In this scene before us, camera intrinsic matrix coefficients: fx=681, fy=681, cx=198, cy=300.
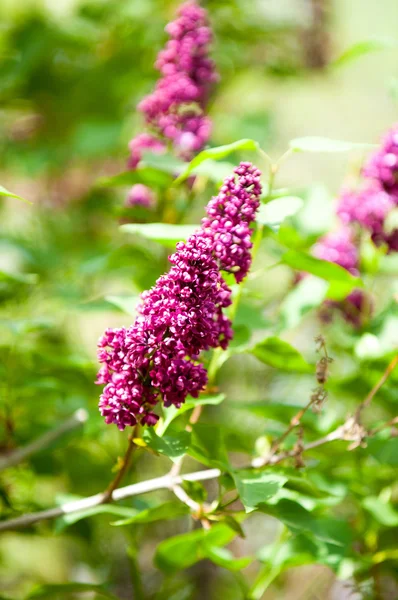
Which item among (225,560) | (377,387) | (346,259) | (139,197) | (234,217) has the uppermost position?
(139,197)

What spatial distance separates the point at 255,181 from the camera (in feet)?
1.68

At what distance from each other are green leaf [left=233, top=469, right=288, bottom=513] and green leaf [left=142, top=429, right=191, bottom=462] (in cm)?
5

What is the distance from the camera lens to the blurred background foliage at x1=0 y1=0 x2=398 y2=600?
78cm

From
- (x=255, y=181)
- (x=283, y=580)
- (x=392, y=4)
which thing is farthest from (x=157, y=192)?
(x=392, y=4)

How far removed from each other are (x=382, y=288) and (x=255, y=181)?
2.80 ft

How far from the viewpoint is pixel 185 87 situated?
31.4 inches

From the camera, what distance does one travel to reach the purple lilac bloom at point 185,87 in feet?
2.63

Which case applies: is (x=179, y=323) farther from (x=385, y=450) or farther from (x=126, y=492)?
(x=385, y=450)

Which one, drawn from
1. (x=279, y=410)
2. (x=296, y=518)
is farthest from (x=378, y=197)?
(x=296, y=518)

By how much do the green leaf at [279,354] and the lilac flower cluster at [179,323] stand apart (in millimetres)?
139

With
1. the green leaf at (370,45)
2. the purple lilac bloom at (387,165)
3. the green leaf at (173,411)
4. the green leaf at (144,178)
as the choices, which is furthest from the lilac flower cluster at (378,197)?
the green leaf at (173,411)

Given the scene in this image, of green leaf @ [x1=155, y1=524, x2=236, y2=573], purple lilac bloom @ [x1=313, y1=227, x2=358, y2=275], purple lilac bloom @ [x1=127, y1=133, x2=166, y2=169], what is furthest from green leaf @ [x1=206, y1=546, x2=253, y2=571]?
purple lilac bloom @ [x1=127, y1=133, x2=166, y2=169]

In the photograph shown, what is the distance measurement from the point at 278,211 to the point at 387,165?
0.66 feet

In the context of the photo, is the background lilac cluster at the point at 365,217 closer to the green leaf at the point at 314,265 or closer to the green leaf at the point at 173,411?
the green leaf at the point at 314,265
